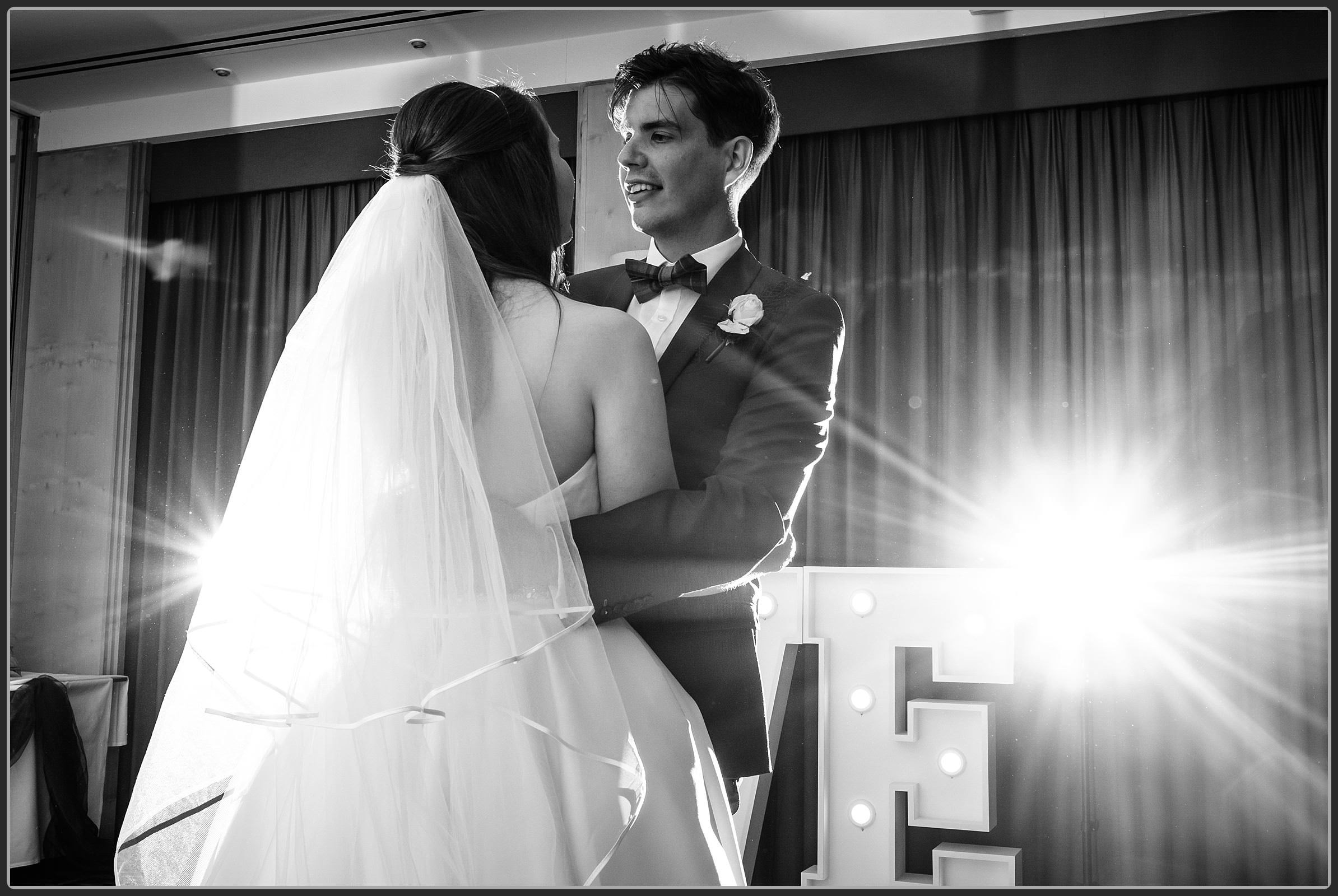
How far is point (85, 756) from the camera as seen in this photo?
469cm

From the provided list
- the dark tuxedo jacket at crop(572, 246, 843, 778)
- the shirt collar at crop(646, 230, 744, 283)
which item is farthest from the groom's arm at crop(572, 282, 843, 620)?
the shirt collar at crop(646, 230, 744, 283)

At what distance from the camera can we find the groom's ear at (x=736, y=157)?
2.27 meters

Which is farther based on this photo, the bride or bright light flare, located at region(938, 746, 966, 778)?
bright light flare, located at region(938, 746, 966, 778)

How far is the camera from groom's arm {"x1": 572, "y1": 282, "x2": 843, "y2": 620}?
1.50 metres

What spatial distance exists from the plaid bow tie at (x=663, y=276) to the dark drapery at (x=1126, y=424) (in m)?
2.41

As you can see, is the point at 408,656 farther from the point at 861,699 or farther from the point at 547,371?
the point at 861,699

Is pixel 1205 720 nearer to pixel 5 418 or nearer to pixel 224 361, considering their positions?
pixel 5 418

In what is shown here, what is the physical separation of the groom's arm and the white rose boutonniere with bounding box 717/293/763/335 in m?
0.05

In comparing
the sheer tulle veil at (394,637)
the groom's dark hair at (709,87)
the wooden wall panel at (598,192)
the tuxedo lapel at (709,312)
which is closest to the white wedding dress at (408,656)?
the sheer tulle veil at (394,637)

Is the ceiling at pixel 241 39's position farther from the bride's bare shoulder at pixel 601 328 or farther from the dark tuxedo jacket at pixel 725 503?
the bride's bare shoulder at pixel 601 328

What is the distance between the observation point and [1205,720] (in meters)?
3.89

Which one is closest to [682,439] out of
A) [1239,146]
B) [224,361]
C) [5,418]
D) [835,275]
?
[5,418]

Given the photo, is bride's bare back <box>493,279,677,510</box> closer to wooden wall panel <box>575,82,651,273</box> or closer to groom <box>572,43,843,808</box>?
groom <box>572,43,843,808</box>

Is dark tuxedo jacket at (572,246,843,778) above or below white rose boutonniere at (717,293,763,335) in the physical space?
below
